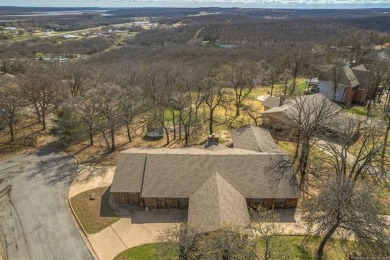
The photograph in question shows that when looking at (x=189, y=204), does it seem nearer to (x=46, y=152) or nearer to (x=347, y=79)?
(x=46, y=152)

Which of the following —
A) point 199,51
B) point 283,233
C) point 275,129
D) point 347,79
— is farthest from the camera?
point 199,51

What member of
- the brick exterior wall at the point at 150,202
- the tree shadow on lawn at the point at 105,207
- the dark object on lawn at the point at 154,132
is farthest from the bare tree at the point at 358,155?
the dark object on lawn at the point at 154,132

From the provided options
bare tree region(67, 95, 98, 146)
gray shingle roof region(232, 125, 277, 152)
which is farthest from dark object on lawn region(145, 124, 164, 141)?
gray shingle roof region(232, 125, 277, 152)

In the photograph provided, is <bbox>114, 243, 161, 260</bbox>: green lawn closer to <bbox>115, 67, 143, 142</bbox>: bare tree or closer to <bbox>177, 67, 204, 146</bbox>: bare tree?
<bbox>177, 67, 204, 146</bbox>: bare tree

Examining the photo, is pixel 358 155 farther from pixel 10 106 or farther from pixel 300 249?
pixel 10 106

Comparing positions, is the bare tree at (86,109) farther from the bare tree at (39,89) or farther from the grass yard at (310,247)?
the grass yard at (310,247)

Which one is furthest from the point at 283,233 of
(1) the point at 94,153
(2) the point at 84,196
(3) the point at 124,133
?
(3) the point at 124,133
